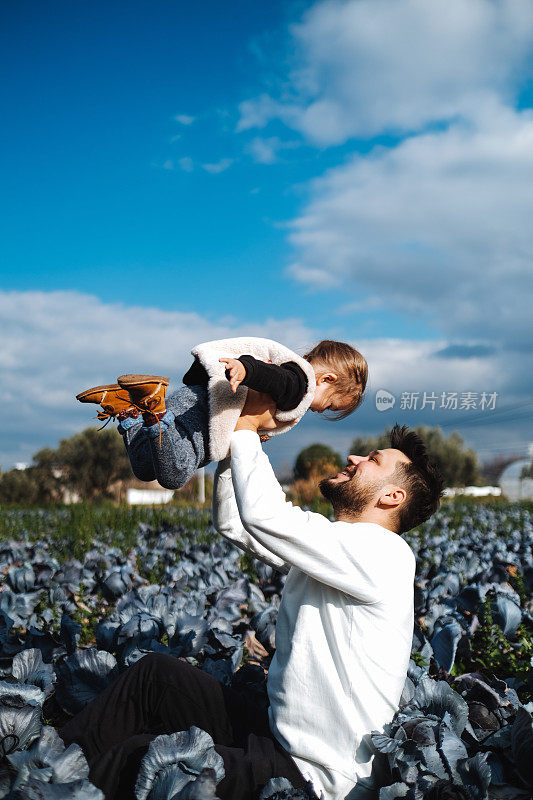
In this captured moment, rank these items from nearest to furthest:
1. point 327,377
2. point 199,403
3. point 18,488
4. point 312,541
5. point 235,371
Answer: point 312,541
point 235,371
point 199,403
point 327,377
point 18,488

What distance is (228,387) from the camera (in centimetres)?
269

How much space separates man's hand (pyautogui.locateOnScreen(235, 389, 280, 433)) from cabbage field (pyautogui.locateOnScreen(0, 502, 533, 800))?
1039 millimetres

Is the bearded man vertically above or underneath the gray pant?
underneath

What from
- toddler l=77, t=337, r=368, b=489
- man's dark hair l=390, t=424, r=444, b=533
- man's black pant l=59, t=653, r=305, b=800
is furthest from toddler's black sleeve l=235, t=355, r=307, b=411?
man's black pant l=59, t=653, r=305, b=800

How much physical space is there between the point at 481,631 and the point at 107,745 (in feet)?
8.11

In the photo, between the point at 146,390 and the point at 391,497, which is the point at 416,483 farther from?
the point at 146,390

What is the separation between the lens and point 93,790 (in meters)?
1.97

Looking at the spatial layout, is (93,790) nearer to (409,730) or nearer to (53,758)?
(53,758)

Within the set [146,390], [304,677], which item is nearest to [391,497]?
[304,677]

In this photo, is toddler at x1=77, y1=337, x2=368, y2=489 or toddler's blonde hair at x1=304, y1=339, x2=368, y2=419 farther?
toddler's blonde hair at x1=304, y1=339, x2=368, y2=419

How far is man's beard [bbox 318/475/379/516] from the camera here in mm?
2629

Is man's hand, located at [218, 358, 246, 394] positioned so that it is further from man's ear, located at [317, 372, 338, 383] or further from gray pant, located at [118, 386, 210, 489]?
man's ear, located at [317, 372, 338, 383]

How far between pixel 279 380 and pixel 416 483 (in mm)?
664

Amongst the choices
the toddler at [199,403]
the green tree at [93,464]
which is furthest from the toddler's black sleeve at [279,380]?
the green tree at [93,464]
